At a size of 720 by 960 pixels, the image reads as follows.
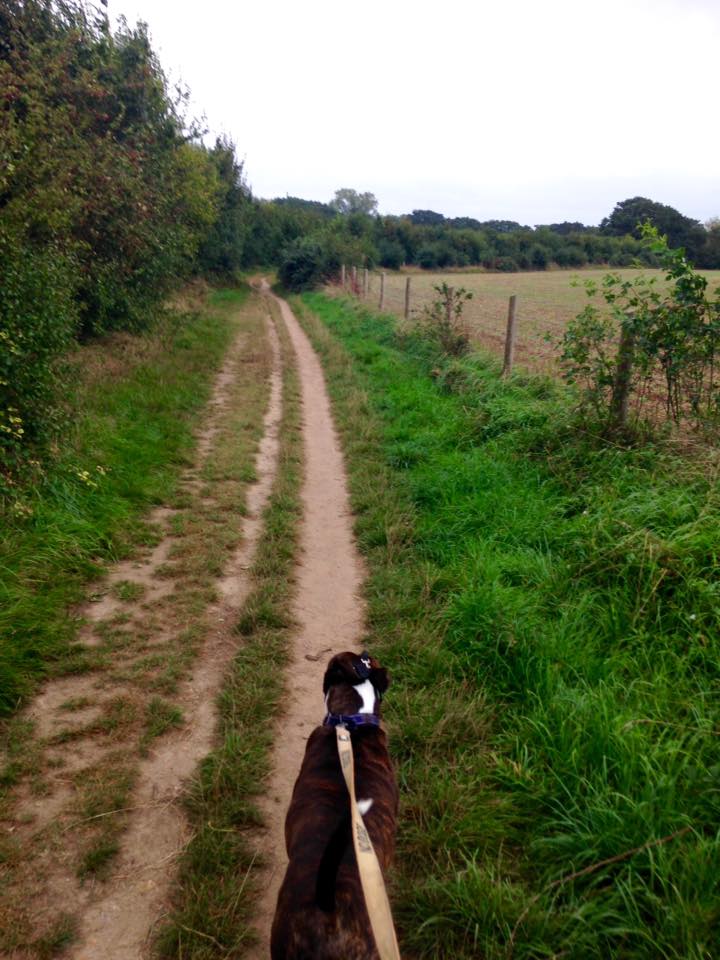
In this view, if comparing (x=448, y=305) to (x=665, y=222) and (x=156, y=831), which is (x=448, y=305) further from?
(x=665, y=222)

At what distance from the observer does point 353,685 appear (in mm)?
2535

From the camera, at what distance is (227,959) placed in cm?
211

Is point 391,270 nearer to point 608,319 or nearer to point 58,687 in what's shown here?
point 608,319

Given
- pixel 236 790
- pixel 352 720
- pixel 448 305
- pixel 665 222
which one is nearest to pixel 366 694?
pixel 352 720

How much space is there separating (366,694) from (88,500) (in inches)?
142

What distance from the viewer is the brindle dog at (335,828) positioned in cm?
158

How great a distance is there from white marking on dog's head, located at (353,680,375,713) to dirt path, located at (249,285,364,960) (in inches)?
27.3

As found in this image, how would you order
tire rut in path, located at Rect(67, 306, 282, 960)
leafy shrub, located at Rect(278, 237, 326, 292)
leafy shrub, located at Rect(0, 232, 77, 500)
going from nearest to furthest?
tire rut in path, located at Rect(67, 306, 282, 960), leafy shrub, located at Rect(0, 232, 77, 500), leafy shrub, located at Rect(278, 237, 326, 292)

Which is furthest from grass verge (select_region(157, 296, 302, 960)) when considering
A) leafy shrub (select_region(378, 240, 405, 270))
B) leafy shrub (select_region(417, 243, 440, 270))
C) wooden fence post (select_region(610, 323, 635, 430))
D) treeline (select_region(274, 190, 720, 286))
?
leafy shrub (select_region(417, 243, 440, 270))

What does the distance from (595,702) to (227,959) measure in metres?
1.93

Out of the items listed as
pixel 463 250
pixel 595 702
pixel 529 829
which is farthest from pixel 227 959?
pixel 463 250

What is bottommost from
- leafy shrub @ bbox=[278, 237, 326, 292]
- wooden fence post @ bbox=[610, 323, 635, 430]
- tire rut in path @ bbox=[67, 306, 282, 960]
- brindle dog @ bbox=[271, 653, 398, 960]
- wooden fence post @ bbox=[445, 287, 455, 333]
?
tire rut in path @ bbox=[67, 306, 282, 960]

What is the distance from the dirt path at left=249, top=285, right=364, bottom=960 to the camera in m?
2.57

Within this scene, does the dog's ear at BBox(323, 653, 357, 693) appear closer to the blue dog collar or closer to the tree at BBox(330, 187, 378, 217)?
the blue dog collar
